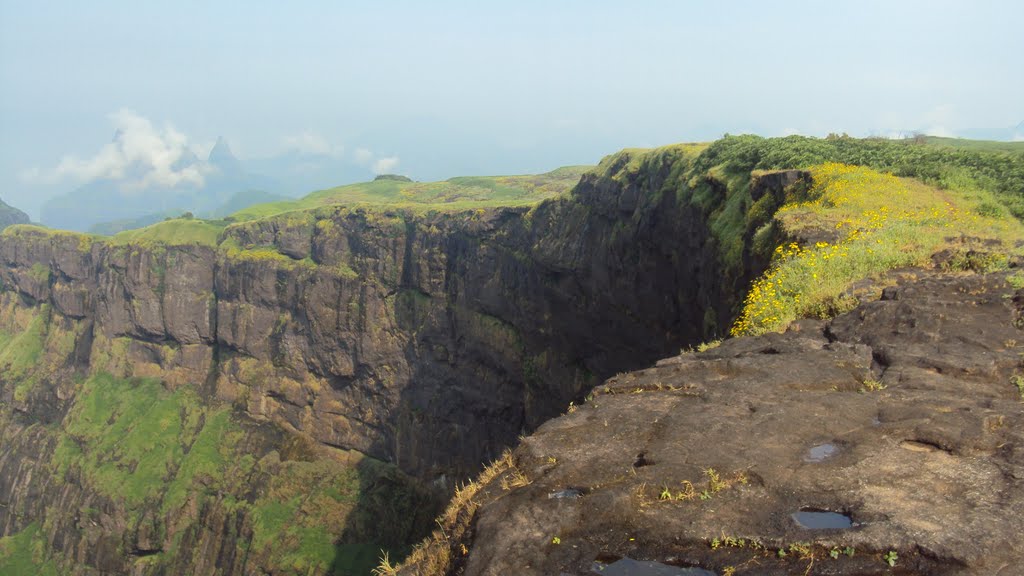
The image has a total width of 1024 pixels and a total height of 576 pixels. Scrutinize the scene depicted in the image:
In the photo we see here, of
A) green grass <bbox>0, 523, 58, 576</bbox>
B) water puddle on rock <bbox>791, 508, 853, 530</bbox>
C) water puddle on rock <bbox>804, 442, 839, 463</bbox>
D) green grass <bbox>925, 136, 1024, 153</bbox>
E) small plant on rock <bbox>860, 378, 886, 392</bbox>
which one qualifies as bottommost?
green grass <bbox>0, 523, 58, 576</bbox>

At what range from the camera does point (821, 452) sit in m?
10.2

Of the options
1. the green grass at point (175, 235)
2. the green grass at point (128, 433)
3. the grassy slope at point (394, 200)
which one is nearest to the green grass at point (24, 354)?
the green grass at point (128, 433)

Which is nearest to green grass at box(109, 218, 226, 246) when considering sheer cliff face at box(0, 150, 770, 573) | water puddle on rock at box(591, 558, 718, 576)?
sheer cliff face at box(0, 150, 770, 573)

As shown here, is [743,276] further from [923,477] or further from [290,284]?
[290,284]

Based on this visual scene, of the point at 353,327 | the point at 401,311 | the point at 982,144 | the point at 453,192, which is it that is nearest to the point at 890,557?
the point at 982,144

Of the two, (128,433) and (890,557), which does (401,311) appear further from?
(890,557)

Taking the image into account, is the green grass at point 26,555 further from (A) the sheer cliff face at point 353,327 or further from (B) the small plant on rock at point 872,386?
(B) the small plant on rock at point 872,386

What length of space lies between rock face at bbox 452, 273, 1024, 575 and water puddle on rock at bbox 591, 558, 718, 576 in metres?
0.08

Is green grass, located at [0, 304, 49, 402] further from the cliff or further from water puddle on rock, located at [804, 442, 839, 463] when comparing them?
water puddle on rock, located at [804, 442, 839, 463]

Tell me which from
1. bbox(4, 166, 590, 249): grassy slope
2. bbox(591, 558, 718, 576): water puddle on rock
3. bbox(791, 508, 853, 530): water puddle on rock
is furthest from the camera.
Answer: bbox(4, 166, 590, 249): grassy slope

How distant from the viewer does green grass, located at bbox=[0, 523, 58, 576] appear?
10288 centimetres

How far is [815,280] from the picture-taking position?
18.5 m

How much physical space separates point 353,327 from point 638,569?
10209 centimetres

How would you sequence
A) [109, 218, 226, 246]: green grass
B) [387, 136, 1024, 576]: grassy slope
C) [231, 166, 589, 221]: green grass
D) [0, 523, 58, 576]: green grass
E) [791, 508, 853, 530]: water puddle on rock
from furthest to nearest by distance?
[231, 166, 589, 221]: green grass
[109, 218, 226, 246]: green grass
[0, 523, 58, 576]: green grass
[387, 136, 1024, 576]: grassy slope
[791, 508, 853, 530]: water puddle on rock
